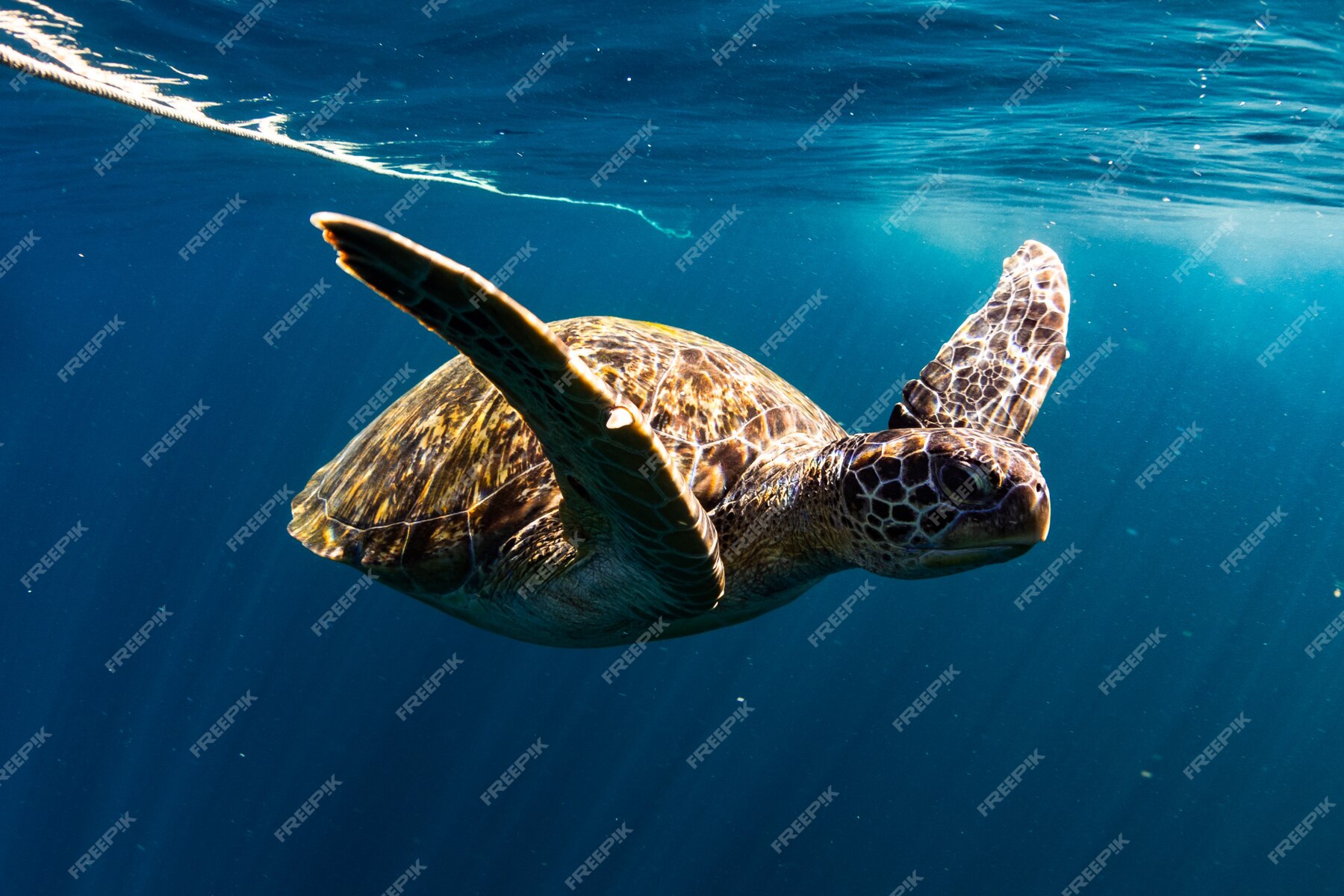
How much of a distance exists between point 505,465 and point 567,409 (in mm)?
1900

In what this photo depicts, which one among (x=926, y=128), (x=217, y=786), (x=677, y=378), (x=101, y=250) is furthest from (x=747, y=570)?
(x=101, y=250)

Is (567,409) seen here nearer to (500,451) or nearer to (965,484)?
(965,484)

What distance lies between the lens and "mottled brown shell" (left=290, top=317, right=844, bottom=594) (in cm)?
367

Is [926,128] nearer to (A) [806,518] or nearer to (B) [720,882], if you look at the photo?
(A) [806,518]

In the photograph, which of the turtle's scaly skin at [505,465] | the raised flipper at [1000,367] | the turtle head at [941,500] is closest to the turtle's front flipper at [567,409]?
the turtle head at [941,500]

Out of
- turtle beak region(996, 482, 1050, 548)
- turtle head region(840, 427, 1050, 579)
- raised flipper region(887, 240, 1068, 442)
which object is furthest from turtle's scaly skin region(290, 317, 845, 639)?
turtle beak region(996, 482, 1050, 548)

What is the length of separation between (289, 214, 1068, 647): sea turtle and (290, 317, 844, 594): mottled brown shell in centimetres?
1

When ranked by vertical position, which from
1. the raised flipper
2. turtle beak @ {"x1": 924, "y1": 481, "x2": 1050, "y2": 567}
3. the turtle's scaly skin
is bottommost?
the raised flipper

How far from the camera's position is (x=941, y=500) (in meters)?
2.52

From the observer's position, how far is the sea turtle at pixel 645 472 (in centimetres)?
199

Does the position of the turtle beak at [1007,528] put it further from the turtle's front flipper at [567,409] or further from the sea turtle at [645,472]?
the turtle's front flipper at [567,409]

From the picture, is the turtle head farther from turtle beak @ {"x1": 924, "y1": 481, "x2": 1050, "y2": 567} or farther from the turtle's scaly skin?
the turtle's scaly skin

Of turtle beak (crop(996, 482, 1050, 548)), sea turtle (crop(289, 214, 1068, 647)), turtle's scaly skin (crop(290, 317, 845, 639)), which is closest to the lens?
sea turtle (crop(289, 214, 1068, 647))

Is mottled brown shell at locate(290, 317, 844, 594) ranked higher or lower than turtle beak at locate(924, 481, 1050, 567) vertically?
higher
